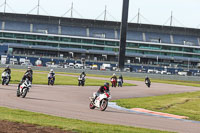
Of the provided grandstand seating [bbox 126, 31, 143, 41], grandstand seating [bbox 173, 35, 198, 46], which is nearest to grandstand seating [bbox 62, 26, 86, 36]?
grandstand seating [bbox 126, 31, 143, 41]

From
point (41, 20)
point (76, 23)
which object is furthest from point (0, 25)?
point (76, 23)

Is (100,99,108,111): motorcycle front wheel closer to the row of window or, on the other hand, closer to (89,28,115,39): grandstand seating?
the row of window

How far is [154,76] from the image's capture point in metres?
83.8

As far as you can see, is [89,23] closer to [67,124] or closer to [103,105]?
[103,105]

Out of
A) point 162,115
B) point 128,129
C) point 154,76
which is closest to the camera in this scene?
Result: point 128,129

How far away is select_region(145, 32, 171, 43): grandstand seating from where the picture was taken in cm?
12631

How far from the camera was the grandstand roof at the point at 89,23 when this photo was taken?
413 feet

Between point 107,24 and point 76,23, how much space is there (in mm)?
10457

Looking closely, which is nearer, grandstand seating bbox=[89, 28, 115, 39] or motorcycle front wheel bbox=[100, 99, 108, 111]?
motorcycle front wheel bbox=[100, 99, 108, 111]

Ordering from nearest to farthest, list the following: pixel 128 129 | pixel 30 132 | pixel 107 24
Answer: pixel 30 132 → pixel 128 129 → pixel 107 24

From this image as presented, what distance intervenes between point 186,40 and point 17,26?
186ft

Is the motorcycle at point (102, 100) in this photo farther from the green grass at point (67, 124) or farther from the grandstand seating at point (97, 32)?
the grandstand seating at point (97, 32)

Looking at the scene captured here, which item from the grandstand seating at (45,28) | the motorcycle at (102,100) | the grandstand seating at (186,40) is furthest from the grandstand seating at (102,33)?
the motorcycle at (102,100)

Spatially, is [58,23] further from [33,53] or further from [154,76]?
[154,76]
